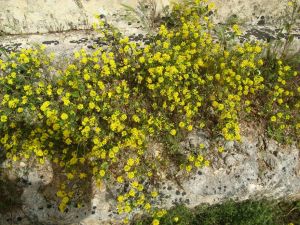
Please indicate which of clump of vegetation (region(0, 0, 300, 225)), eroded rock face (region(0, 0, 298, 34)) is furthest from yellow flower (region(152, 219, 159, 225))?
eroded rock face (region(0, 0, 298, 34))

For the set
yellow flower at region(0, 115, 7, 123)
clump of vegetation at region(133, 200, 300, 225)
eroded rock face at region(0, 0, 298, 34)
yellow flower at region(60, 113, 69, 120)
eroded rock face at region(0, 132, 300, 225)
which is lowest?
clump of vegetation at region(133, 200, 300, 225)

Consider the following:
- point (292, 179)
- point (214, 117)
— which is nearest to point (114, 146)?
point (214, 117)

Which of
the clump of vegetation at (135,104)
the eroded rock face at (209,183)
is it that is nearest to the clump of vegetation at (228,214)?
the eroded rock face at (209,183)

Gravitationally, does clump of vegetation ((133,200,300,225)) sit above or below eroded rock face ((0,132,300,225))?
below

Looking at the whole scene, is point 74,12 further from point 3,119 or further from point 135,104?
point 3,119

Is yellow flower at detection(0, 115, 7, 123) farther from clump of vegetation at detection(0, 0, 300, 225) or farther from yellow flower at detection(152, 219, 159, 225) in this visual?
yellow flower at detection(152, 219, 159, 225)

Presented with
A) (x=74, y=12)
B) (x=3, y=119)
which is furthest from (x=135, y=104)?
(x=74, y=12)

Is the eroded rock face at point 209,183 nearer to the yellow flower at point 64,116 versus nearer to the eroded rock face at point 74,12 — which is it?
the yellow flower at point 64,116
